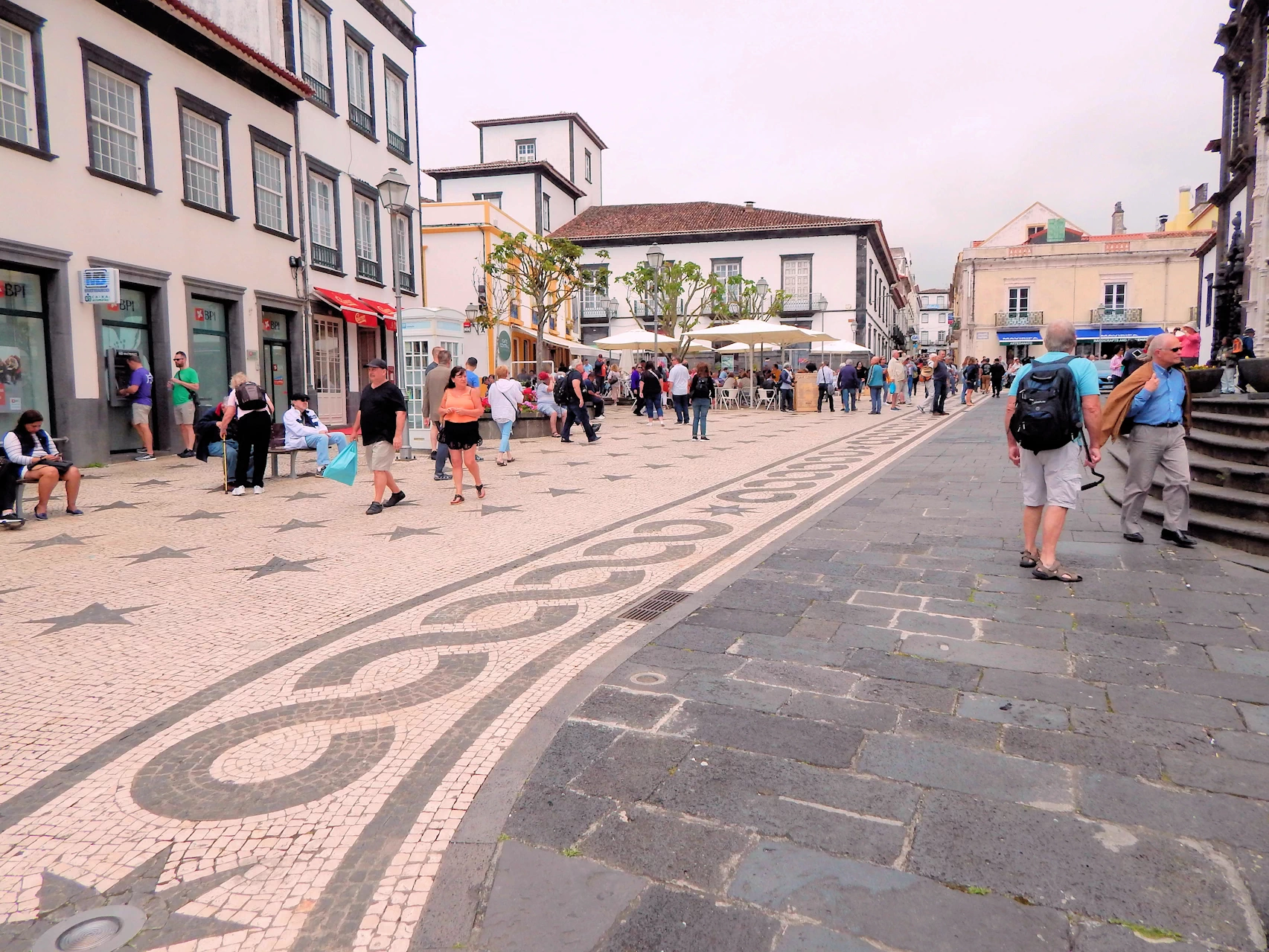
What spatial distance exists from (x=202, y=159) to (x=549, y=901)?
1710 cm

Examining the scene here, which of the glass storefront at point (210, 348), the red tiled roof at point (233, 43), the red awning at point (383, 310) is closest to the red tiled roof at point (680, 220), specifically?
the red awning at point (383, 310)

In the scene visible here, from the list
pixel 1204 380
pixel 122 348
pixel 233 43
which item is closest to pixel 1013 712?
pixel 1204 380

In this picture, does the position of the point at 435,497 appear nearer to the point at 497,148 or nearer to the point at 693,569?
the point at 693,569

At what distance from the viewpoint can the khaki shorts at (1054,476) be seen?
539 cm

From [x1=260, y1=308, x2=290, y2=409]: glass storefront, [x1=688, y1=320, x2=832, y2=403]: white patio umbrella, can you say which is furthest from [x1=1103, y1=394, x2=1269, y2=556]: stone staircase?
[x1=688, y1=320, x2=832, y2=403]: white patio umbrella

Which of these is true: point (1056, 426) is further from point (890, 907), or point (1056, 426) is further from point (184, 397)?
point (184, 397)

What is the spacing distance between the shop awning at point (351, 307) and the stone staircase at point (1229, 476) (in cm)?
1635

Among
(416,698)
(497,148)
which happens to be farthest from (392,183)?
(497,148)

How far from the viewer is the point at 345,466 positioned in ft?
28.7

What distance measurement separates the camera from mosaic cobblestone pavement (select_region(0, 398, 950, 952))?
2.33 meters

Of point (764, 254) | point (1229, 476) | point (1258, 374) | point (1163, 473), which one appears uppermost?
point (764, 254)

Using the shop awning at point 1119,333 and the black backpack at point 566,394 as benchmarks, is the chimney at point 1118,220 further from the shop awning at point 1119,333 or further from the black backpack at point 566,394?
the black backpack at point 566,394

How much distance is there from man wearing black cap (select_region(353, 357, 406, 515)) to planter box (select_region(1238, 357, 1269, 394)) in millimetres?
9008

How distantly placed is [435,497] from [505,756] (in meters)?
6.84
